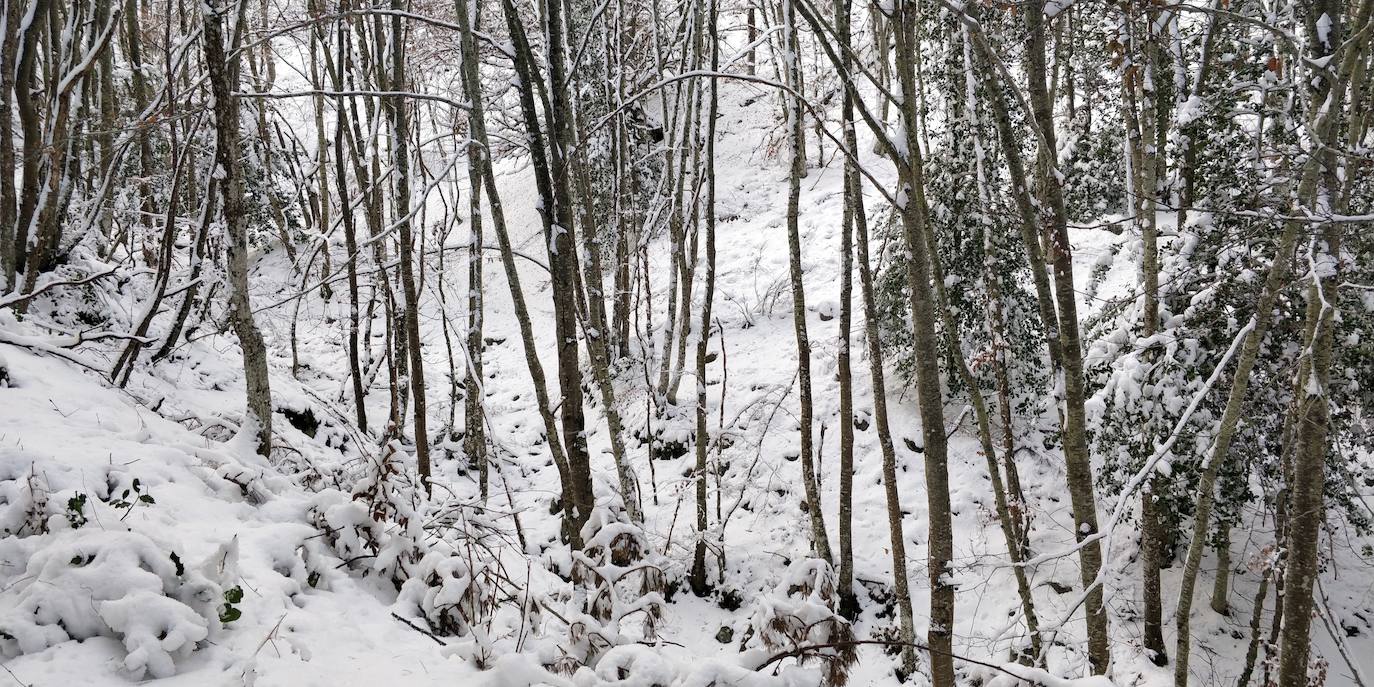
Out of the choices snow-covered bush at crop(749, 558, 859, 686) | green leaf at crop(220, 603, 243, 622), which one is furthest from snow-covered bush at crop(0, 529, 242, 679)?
snow-covered bush at crop(749, 558, 859, 686)

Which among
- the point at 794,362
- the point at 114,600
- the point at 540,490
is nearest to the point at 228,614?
the point at 114,600

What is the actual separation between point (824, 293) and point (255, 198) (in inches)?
404

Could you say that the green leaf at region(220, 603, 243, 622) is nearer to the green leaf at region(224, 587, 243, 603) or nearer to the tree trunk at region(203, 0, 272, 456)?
the green leaf at region(224, 587, 243, 603)

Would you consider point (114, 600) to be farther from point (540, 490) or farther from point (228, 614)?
point (540, 490)

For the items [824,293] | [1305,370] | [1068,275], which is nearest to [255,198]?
[824,293]

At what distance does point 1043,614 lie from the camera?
7.36m

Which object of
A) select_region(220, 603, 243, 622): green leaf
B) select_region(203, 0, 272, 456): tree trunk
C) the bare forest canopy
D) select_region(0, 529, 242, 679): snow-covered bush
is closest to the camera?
select_region(0, 529, 242, 679): snow-covered bush

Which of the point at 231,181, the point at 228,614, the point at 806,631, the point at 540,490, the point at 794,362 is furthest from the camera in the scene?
the point at 794,362

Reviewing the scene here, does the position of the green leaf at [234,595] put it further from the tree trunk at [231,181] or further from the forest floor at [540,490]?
the tree trunk at [231,181]

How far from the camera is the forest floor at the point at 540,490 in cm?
260

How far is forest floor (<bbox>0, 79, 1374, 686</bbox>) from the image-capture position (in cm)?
260

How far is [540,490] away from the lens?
714cm

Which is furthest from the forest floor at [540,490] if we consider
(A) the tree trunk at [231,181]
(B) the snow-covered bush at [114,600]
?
(A) the tree trunk at [231,181]

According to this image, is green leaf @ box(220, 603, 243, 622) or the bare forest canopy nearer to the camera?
green leaf @ box(220, 603, 243, 622)
